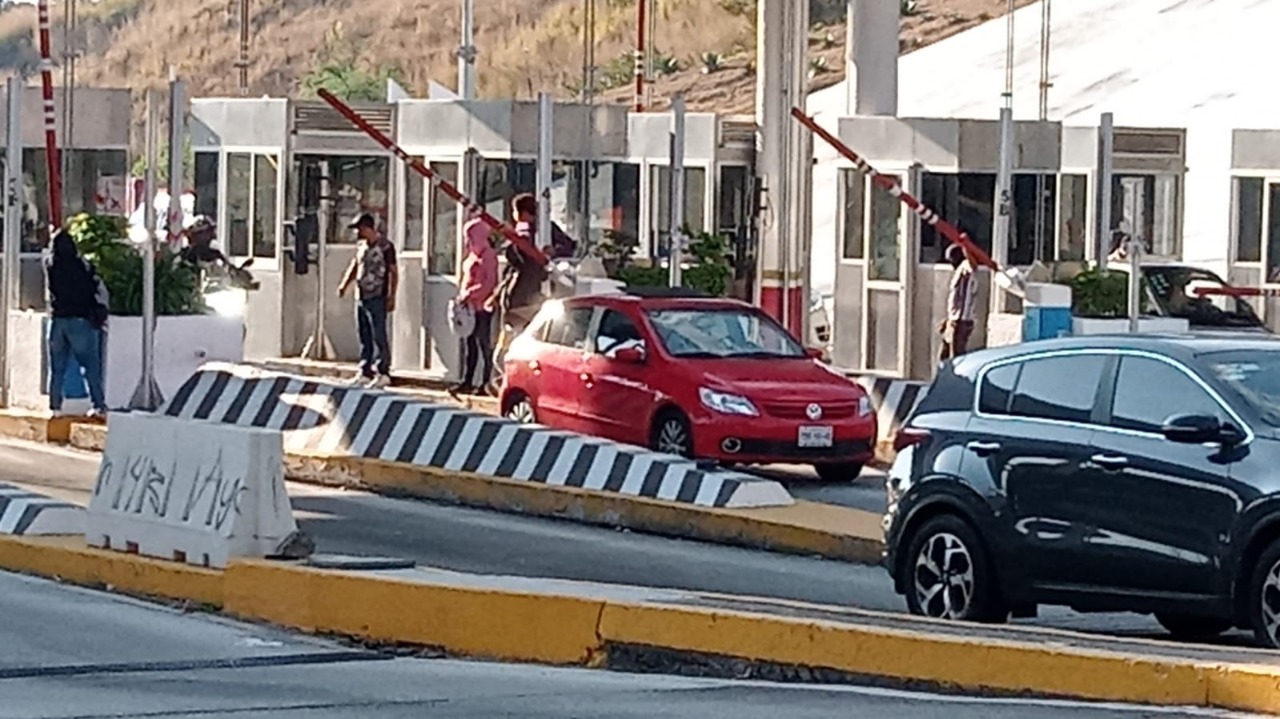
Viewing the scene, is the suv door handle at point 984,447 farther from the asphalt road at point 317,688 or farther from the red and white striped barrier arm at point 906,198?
the red and white striped barrier arm at point 906,198

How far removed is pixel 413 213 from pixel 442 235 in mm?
531

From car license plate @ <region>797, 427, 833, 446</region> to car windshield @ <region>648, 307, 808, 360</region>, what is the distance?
108cm

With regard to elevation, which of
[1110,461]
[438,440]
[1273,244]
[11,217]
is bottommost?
[438,440]

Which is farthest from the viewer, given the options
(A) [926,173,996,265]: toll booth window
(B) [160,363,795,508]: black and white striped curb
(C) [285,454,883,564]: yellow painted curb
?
(A) [926,173,996,265]: toll booth window

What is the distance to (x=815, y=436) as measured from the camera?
68.1 feet

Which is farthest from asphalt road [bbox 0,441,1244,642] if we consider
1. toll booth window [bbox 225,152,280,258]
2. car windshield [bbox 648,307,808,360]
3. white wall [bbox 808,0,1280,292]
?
white wall [bbox 808,0,1280,292]

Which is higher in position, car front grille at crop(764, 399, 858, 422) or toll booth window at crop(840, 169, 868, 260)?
toll booth window at crop(840, 169, 868, 260)

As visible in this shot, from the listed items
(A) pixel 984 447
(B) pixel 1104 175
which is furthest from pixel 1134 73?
(A) pixel 984 447

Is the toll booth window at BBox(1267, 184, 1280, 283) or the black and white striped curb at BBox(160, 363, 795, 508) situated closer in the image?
the black and white striped curb at BBox(160, 363, 795, 508)

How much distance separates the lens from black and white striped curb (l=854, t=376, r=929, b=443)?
76.4 feet

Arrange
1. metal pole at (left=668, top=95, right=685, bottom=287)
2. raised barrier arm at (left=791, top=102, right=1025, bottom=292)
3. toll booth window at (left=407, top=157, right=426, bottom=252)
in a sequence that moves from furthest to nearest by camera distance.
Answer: toll booth window at (left=407, top=157, right=426, bottom=252)
raised barrier arm at (left=791, top=102, right=1025, bottom=292)
metal pole at (left=668, top=95, right=685, bottom=287)

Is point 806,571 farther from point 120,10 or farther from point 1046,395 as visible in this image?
point 120,10

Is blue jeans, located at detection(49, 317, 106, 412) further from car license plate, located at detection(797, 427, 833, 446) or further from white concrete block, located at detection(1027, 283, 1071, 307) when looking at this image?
white concrete block, located at detection(1027, 283, 1071, 307)

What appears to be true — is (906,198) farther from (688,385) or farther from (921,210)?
(688,385)
